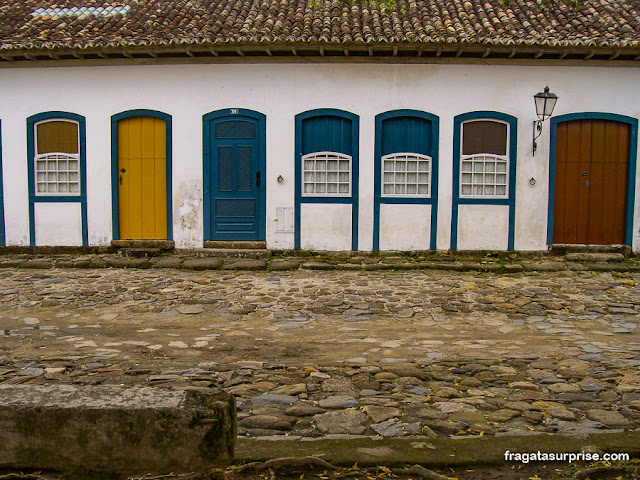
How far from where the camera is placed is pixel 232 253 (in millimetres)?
11031

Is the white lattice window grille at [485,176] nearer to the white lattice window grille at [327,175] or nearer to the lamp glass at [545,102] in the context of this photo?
the lamp glass at [545,102]

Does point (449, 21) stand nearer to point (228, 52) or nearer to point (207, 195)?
point (228, 52)

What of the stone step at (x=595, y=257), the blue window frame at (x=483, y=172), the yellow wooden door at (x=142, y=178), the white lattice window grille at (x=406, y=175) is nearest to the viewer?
the stone step at (x=595, y=257)

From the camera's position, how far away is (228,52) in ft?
35.9

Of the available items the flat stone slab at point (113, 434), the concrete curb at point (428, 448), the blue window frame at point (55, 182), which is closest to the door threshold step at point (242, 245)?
the blue window frame at point (55, 182)

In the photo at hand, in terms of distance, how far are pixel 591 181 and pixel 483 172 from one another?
2020 mm

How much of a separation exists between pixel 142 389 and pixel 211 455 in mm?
437

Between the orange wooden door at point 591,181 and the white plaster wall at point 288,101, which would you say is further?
the orange wooden door at point 591,181

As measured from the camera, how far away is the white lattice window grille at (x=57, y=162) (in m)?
11.5

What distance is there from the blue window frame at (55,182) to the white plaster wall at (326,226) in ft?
13.9

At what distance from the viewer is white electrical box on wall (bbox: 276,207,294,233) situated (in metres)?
11.3

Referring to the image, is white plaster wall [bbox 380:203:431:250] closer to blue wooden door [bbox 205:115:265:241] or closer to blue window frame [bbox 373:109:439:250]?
blue window frame [bbox 373:109:439:250]

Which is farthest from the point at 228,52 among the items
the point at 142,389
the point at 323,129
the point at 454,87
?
the point at 142,389

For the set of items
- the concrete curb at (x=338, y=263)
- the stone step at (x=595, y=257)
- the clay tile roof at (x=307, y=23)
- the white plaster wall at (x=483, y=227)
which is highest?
the clay tile roof at (x=307, y=23)
